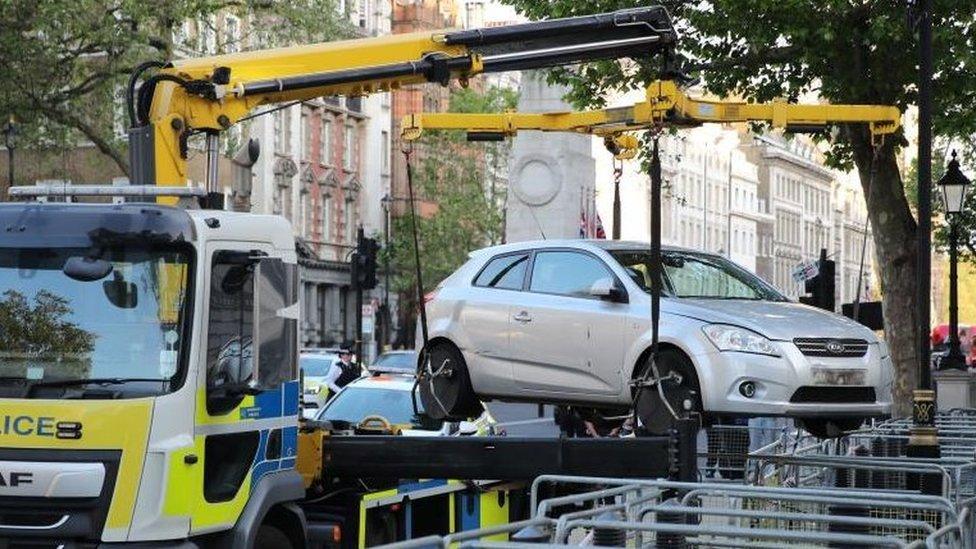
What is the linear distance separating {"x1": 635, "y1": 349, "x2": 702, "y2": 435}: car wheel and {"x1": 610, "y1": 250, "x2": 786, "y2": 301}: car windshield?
0.69m

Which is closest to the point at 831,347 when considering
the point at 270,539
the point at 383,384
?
the point at 270,539

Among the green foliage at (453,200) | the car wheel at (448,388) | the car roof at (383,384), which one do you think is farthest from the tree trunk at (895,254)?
the green foliage at (453,200)

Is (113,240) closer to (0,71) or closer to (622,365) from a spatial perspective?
(622,365)

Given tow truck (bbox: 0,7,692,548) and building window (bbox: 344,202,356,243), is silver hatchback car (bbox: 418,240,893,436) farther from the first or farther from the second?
building window (bbox: 344,202,356,243)

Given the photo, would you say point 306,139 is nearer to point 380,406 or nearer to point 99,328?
point 380,406

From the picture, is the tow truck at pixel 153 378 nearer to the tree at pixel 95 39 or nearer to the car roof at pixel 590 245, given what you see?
the car roof at pixel 590 245

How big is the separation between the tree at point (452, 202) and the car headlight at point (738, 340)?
73.3 meters

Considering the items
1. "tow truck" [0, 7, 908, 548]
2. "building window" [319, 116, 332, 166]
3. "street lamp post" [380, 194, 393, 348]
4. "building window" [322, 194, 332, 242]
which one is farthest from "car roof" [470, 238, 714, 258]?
"building window" [322, 194, 332, 242]

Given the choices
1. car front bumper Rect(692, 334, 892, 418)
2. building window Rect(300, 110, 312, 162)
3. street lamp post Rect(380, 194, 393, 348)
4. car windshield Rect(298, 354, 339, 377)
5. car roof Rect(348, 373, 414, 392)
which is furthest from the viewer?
Result: building window Rect(300, 110, 312, 162)

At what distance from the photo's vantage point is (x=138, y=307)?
483 inches

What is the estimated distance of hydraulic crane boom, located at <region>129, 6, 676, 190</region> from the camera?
47.6 ft

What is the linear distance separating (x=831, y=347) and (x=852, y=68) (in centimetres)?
1191

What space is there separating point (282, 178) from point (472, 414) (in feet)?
218

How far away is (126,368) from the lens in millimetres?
12180
